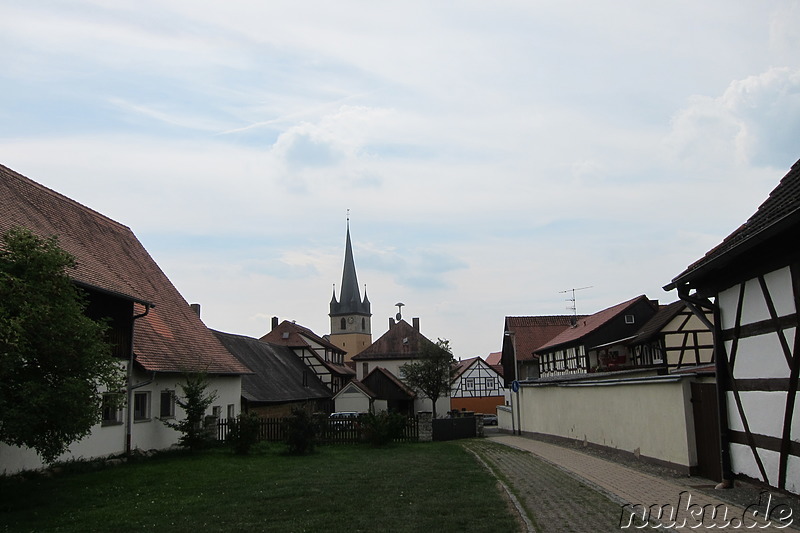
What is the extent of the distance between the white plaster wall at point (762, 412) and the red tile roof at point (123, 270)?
15.6 m

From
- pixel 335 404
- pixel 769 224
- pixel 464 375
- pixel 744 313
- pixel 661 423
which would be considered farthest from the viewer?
pixel 464 375

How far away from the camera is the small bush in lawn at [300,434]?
23281 mm

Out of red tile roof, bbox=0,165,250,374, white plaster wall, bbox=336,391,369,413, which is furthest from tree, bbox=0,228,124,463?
white plaster wall, bbox=336,391,369,413

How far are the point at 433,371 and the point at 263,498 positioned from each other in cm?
4358

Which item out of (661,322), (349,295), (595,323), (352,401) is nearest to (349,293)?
(349,295)

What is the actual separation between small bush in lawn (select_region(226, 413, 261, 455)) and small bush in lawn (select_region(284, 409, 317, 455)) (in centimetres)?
111

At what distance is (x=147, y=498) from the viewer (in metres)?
13.0

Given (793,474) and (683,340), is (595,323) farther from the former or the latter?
(793,474)

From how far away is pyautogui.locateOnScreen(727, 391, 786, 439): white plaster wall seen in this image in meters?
10.6

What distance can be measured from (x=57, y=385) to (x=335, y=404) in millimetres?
44557

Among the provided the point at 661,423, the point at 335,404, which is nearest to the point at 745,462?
the point at 661,423

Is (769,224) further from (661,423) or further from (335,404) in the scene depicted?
(335,404)

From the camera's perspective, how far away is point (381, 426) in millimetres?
27484

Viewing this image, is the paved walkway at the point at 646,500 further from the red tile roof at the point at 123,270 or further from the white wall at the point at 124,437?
the red tile roof at the point at 123,270
